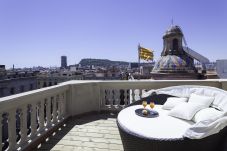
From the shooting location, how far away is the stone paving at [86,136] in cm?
292

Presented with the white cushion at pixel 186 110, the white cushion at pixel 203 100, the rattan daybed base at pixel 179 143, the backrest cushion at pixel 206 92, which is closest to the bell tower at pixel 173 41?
the backrest cushion at pixel 206 92

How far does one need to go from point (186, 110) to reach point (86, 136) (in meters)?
1.79

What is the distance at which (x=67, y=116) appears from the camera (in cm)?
429

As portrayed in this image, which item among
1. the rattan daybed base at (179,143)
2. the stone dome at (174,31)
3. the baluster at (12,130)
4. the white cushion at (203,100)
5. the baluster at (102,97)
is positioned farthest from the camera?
the stone dome at (174,31)

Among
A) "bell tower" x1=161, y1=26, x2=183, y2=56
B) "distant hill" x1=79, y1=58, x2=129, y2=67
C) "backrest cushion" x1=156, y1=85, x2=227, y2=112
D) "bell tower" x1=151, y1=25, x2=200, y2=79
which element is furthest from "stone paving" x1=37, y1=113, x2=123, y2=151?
"distant hill" x1=79, y1=58, x2=129, y2=67

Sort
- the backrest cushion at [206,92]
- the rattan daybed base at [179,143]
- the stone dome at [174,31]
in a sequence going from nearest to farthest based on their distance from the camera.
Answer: the rattan daybed base at [179,143], the backrest cushion at [206,92], the stone dome at [174,31]

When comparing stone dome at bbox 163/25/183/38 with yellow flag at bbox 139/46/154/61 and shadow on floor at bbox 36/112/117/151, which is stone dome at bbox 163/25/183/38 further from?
shadow on floor at bbox 36/112/117/151

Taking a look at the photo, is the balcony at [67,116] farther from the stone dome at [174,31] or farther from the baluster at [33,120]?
the stone dome at [174,31]

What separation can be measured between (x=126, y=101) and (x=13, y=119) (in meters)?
2.76

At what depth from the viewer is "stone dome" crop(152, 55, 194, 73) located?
90.8 ft

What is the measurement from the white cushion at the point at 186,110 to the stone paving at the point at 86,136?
100cm

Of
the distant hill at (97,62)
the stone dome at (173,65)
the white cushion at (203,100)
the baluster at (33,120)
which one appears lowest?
the baluster at (33,120)

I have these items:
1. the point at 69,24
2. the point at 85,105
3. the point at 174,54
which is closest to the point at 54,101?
the point at 85,105

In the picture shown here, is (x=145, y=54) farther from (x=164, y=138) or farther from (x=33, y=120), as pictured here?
(x=164, y=138)
